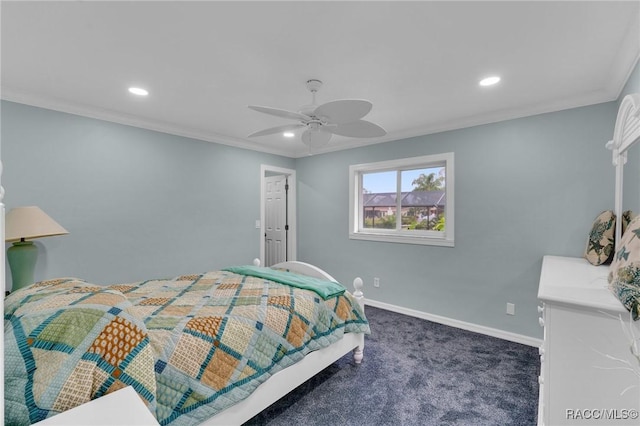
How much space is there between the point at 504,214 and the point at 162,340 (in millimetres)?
3231

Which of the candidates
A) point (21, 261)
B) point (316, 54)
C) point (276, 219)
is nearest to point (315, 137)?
point (316, 54)

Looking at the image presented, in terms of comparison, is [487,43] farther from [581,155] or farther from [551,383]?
[551,383]

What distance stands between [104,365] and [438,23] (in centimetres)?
224

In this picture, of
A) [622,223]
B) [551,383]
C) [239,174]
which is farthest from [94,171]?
[622,223]

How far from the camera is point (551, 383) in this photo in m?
1.39

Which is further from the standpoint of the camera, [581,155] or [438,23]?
[581,155]

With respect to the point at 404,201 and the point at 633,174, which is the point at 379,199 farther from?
the point at 633,174

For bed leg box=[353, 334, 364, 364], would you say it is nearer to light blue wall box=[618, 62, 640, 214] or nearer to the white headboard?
the white headboard

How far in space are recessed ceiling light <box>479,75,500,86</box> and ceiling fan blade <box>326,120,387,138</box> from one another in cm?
90

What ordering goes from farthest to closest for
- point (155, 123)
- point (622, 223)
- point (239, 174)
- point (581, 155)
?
point (239, 174), point (155, 123), point (581, 155), point (622, 223)

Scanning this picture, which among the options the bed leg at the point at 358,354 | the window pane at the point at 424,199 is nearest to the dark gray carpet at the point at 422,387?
the bed leg at the point at 358,354

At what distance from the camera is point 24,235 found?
7.59ft

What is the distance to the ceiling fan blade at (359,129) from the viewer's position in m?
2.21

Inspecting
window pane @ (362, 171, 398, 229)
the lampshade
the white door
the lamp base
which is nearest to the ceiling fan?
window pane @ (362, 171, 398, 229)
